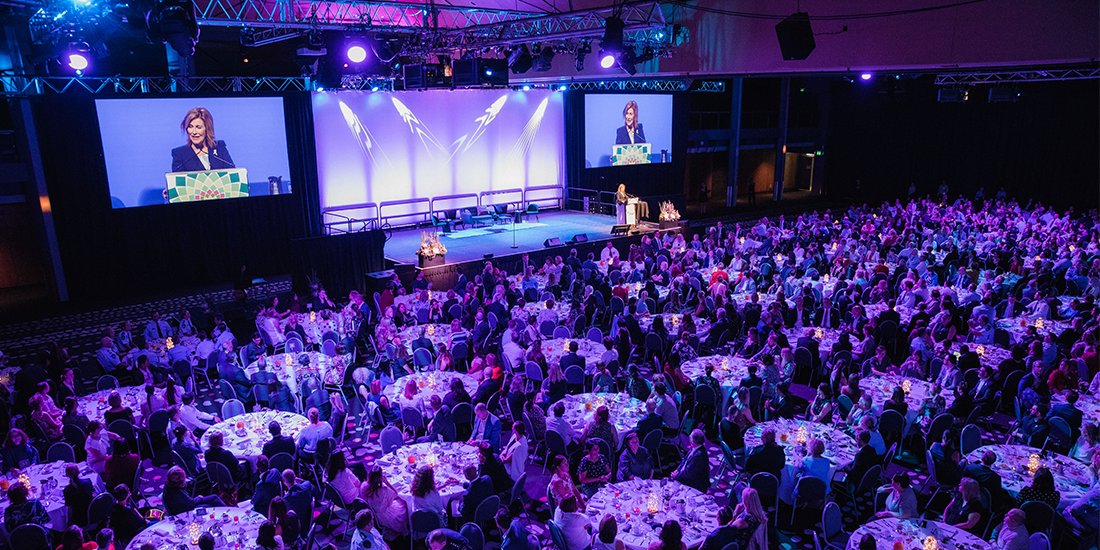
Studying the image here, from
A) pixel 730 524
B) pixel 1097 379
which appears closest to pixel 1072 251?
pixel 1097 379

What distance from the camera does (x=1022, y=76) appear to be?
63.5 ft

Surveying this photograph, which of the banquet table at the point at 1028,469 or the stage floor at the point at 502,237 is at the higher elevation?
the stage floor at the point at 502,237

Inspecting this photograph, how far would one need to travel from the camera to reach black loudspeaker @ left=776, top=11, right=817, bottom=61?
10859 mm

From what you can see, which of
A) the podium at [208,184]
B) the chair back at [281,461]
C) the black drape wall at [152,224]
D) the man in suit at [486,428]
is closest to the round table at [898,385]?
the man in suit at [486,428]

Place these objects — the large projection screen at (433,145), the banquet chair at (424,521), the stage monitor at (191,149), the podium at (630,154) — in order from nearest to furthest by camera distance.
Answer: the banquet chair at (424,521) → the stage monitor at (191,149) → the large projection screen at (433,145) → the podium at (630,154)

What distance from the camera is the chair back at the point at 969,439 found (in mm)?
6797

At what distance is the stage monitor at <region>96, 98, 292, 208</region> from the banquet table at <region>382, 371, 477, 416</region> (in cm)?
1069

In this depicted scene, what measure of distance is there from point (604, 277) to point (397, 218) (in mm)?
8478

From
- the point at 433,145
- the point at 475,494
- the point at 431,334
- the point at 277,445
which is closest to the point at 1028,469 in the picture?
the point at 475,494

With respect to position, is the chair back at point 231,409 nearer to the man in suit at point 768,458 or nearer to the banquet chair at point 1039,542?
the man in suit at point 768,458

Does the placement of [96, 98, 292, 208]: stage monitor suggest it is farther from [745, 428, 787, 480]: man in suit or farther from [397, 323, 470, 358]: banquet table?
[745, 428, 787, 480]: man in suit

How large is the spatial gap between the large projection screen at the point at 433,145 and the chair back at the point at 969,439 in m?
15.9

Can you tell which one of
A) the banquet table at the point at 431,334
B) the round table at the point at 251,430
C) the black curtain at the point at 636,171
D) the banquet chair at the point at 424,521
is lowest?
the banquet chair at the point at 424,521

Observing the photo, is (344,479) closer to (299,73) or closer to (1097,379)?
(1097,379)
